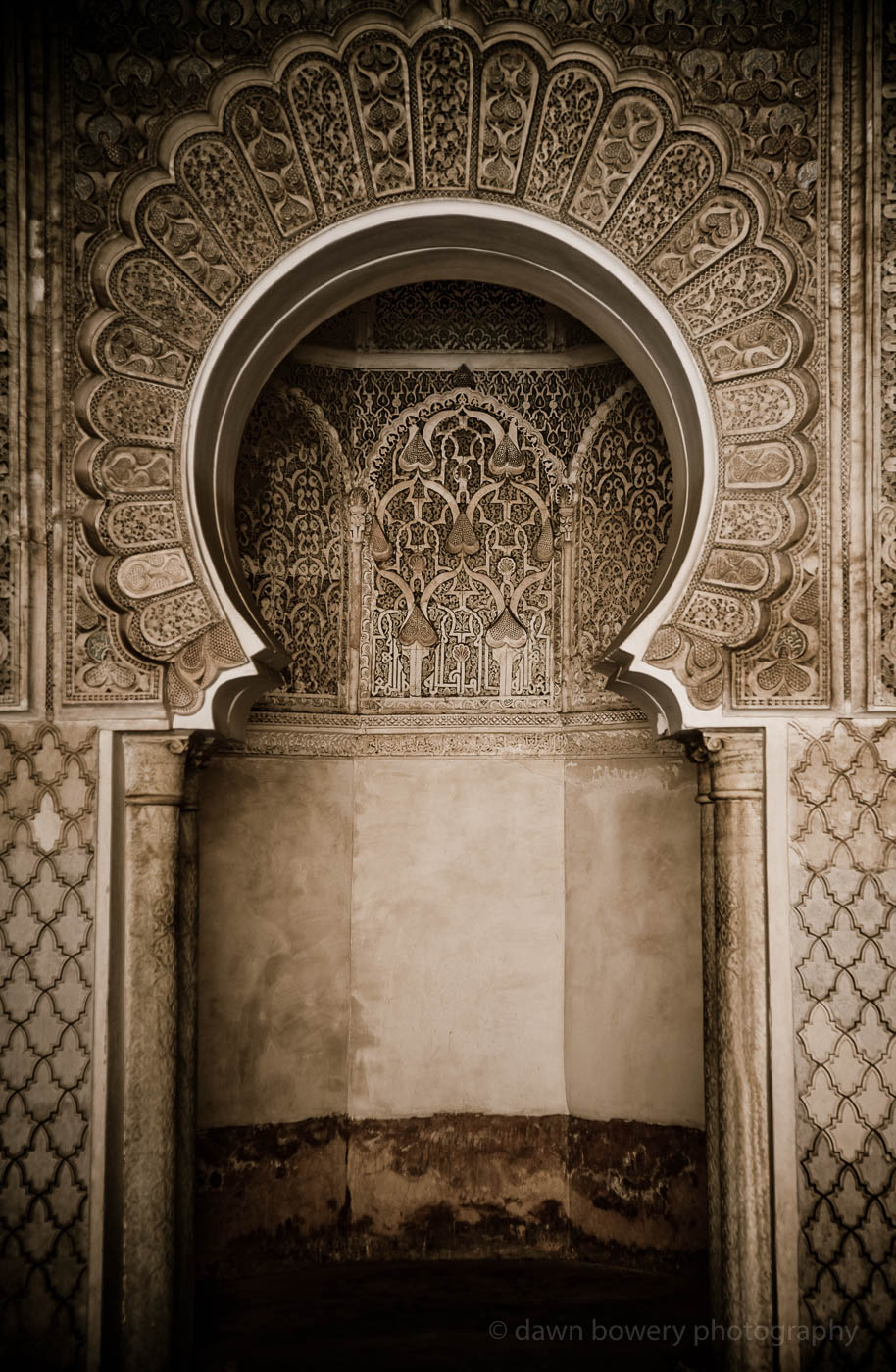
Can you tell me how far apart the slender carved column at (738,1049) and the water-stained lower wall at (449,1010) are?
1.01m

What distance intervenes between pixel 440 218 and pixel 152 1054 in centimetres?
288

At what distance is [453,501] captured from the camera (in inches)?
217

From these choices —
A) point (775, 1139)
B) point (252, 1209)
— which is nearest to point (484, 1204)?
point (252, 1209)

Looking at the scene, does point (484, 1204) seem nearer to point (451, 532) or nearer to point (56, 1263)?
point (56, 1263)

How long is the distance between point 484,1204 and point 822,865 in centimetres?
242

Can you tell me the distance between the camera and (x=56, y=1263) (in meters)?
3.66

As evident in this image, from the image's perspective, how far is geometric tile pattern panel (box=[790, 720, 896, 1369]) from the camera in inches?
143

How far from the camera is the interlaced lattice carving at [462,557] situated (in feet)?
18.0

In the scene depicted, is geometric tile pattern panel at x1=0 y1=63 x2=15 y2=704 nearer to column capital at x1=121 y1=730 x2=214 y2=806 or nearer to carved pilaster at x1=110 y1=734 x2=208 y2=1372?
column capital at x1=121 y1=730 x2=214 y2=806

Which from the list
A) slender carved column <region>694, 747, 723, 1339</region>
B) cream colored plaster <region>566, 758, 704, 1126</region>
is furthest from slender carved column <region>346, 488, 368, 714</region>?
slender carved column <region>694, 747, 723, 1339</region>

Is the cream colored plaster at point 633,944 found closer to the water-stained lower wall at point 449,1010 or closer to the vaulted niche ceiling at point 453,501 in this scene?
the water-stained lower wall at point 449,1010

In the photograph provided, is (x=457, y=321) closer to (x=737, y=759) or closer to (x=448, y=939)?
(x=737, y=759)

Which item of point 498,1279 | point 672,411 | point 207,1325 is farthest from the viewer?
point 498,1279

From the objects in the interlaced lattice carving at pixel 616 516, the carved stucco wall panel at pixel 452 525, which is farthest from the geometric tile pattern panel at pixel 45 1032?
the interlaced lattice carving at pixel 616 516
